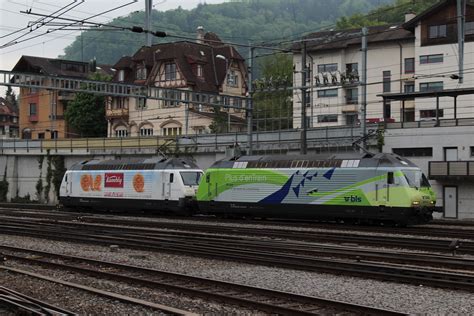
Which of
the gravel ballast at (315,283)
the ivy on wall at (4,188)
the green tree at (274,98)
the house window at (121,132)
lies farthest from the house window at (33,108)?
the gravel ballast at (315,283)

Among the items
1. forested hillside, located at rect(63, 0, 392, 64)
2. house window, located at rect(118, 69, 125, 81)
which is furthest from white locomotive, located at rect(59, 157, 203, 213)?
forested hillside, located at rect(63, 0, 392, 64)

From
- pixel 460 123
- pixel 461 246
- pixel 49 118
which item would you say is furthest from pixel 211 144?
pixel 49 118

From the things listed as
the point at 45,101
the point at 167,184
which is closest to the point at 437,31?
the point at 167,184

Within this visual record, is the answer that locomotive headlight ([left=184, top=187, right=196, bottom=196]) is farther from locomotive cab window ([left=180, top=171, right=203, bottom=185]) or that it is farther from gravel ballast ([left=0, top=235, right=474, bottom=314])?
gravel ballast ([left=0, top=235, right=474, bottom=314])

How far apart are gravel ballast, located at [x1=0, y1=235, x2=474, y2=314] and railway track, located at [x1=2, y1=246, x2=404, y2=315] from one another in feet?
2.33

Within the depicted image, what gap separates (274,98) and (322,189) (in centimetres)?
4607

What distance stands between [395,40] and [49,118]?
149 ft

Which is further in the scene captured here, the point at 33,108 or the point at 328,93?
the point at 33,108

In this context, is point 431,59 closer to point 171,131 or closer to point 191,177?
point 171,131

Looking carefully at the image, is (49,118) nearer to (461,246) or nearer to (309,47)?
(309,47)

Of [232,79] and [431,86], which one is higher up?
[232,79]

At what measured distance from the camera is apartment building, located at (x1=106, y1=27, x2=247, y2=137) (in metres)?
69.7

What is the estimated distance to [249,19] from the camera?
115 meters

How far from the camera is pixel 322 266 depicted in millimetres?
15492
